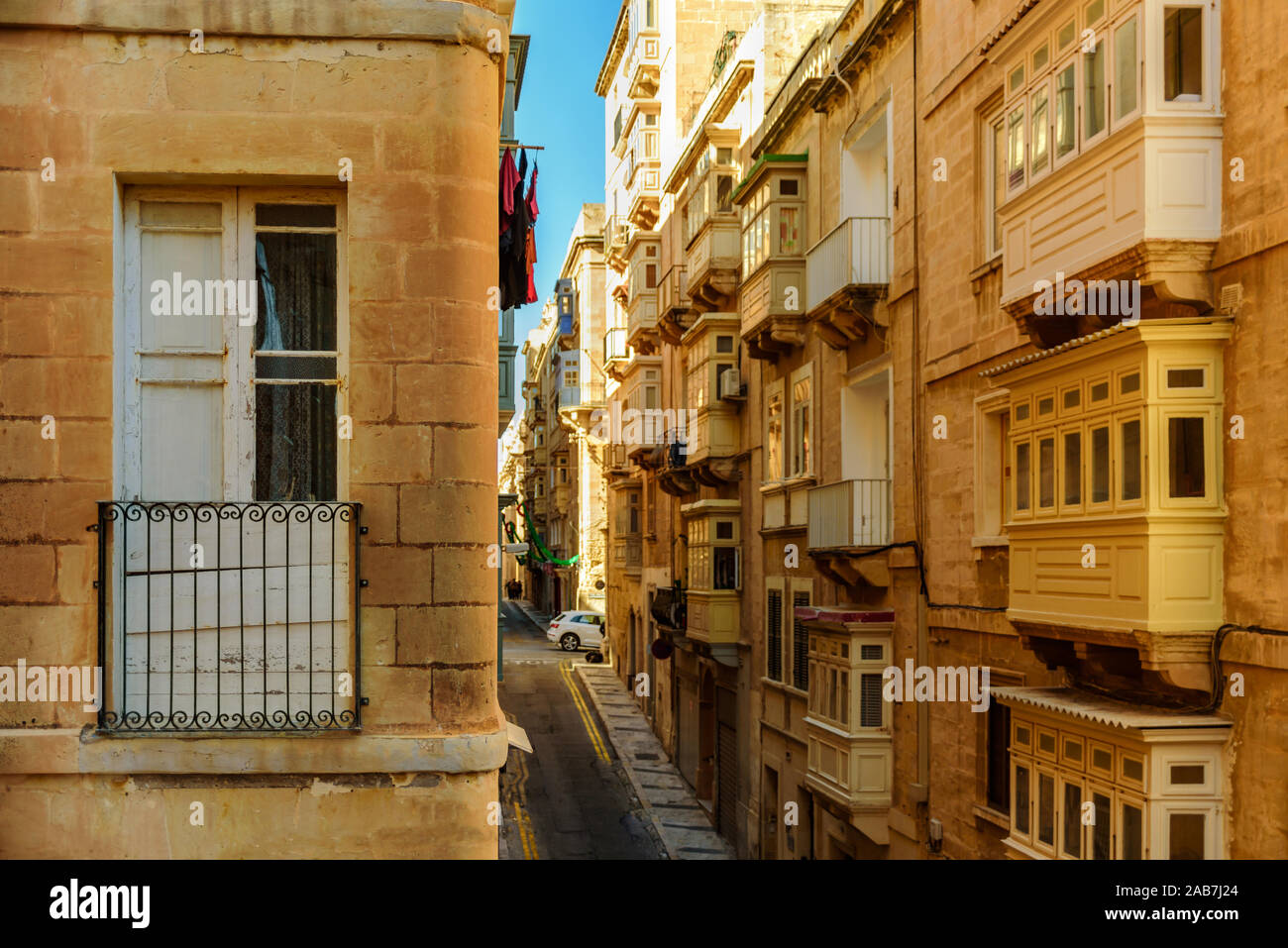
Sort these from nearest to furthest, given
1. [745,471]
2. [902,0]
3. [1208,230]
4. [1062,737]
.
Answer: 1. [1208,230]
2. [1062,737]
3. [902,0]
4. [745,471]

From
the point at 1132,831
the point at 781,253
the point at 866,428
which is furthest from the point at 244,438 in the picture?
the point at 781,253

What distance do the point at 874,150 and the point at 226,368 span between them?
16.8 m

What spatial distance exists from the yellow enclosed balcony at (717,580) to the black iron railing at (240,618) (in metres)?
23.2

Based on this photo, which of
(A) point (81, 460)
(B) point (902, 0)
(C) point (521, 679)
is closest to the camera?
(A) point (81, 460)

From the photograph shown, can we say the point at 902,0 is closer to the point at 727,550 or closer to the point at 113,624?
the point at 727,550

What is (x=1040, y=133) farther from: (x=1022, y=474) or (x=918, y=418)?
(x=918, y=418)

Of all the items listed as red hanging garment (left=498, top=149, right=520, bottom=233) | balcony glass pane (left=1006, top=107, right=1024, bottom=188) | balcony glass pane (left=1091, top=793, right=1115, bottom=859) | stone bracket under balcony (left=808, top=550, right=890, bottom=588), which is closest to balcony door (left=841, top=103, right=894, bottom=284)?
stone bracket under balcony (left=808, top=550, right=890, bottom=588)

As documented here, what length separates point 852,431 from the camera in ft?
71.5

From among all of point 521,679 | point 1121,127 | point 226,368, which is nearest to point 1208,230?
point 1121,127

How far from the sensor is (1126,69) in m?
12.1

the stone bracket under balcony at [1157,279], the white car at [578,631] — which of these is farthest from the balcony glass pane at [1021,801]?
the white car at [578,631]

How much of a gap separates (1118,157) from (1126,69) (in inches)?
30.6

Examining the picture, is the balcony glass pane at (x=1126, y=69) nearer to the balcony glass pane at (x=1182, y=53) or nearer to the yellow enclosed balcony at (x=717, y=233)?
the balcony glass pane at (x=1182, y=53)

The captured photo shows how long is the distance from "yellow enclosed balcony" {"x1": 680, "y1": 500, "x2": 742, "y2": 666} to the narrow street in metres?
4.25
